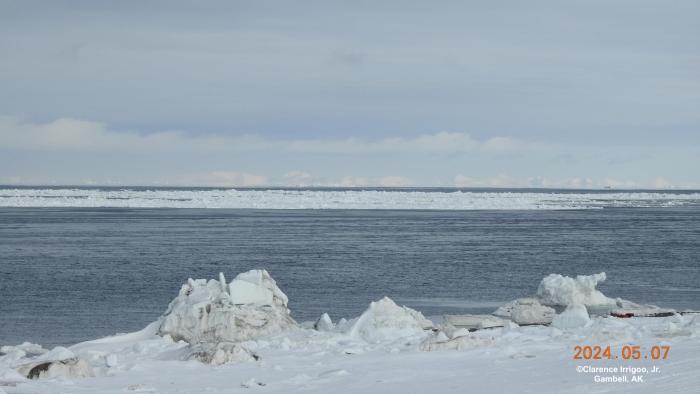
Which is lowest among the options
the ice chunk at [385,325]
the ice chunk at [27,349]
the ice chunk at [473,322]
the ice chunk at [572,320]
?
the ice chunk at [27,349]

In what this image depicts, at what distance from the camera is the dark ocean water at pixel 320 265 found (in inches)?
768

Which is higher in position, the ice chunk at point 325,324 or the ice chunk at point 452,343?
the ice chunk at point 452,343

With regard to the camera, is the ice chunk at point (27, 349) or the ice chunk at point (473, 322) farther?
the ice chunk at point (473, 322)

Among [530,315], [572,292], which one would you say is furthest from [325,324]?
[572,292]

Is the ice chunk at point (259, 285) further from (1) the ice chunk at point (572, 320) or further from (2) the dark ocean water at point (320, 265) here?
(1) the ice chunk at point (572, 320)

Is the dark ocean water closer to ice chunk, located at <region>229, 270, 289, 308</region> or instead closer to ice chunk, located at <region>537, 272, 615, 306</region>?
ice chunk, located at <region>537, 272, 615, 306</region>

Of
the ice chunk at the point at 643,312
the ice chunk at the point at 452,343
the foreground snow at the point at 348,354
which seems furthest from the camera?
the ice chunk at the point at 643,312

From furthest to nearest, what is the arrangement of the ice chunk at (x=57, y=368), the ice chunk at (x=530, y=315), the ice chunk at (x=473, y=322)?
1. the ice chunk at (x=530, y=315)
2. the ice chunk at (x=473, y=322)
3. the ice chunk at (x=57, y=368)

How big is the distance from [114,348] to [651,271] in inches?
786

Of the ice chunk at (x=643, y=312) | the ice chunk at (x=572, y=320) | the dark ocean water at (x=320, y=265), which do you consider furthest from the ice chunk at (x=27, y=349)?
the ice chunk at (x=643, y=312)

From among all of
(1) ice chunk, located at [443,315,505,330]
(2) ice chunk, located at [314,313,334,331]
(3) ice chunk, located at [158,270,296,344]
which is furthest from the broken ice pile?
(1) ice chunk, located at [443,315,505,330]

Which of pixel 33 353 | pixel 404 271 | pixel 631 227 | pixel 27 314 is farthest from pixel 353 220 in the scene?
pixel 33 353

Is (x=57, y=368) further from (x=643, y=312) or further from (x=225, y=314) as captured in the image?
(x=643, y=312)

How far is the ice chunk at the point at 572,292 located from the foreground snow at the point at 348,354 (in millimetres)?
4513
